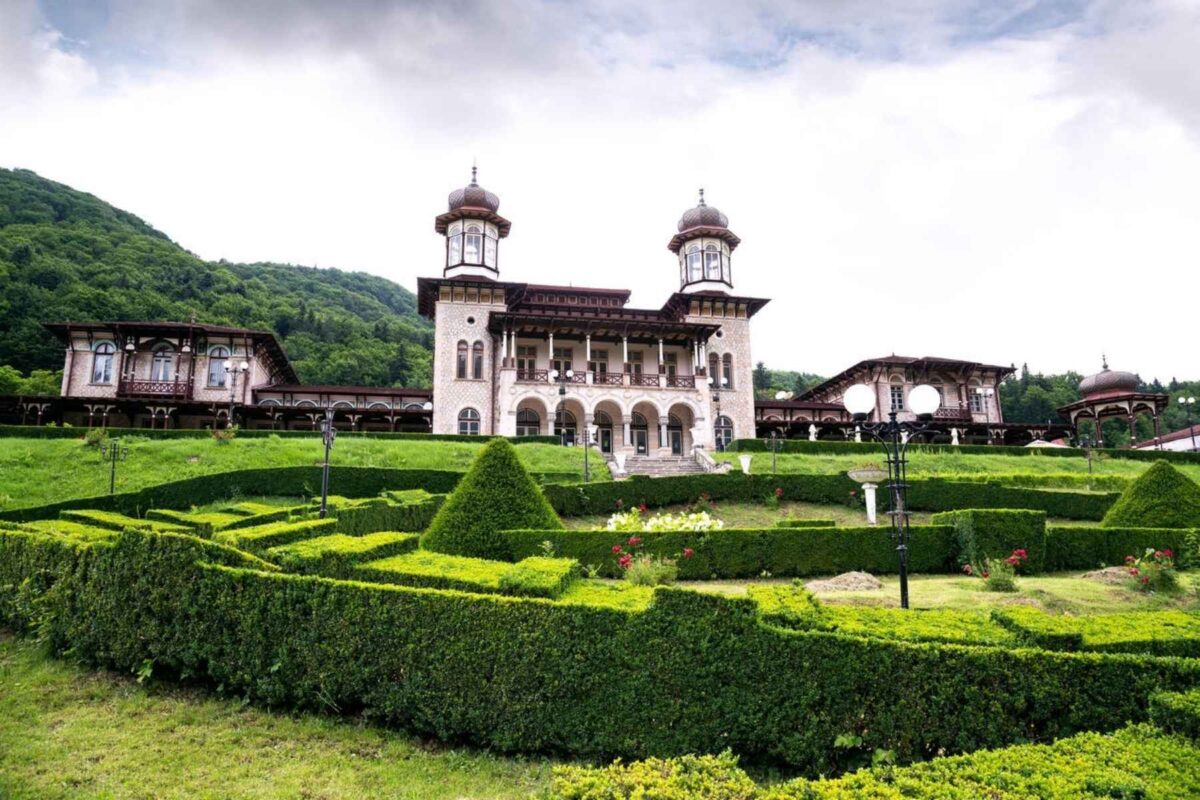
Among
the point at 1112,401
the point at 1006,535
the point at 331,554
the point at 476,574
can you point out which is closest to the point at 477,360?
the point at 1006,535

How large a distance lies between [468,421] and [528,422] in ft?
10.4

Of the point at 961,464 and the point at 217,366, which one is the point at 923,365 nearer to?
the point at 961,464

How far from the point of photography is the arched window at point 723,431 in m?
37.4

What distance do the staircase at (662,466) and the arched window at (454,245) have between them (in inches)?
660

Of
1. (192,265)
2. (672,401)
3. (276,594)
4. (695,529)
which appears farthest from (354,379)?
(276,594)

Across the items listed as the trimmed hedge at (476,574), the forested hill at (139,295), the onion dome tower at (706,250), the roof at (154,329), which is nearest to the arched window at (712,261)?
the onion dome tower at (706,250)

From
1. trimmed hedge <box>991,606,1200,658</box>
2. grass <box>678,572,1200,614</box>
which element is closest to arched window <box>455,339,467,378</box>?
grass <box>678,572,1200,614</box>

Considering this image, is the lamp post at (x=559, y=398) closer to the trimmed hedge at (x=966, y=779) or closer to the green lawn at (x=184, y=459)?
the green lawn at (x=184, y=459)

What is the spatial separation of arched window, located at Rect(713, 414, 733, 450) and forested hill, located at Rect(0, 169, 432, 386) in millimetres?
28135

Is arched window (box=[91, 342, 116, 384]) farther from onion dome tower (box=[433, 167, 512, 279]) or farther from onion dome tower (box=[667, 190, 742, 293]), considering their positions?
onion dome tower (box=[667, 190, 742, 293])

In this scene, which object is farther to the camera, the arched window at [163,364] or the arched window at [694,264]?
the arched window at [694,264]

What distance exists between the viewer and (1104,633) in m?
A: 5.57

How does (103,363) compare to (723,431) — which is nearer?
(103,363)

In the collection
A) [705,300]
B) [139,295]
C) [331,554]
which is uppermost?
[139,295]
